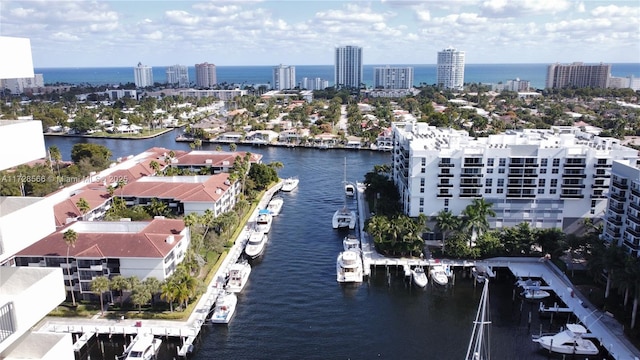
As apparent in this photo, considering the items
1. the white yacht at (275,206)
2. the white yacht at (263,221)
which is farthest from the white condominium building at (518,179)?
the white yacht at (275,206)

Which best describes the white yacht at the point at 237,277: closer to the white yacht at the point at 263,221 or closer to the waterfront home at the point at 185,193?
the waterfront home at the point at 185,193

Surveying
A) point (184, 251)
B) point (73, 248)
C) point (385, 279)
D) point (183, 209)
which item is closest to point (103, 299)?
point (73, 248)

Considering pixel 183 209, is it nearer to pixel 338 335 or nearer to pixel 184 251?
pixel 184 251

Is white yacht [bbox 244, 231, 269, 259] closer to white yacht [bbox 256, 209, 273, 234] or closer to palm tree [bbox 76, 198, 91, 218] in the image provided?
white yacht [bbox 256, 209, 273, 234]

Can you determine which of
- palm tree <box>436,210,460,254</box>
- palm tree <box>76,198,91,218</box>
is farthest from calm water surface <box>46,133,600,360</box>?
palm tree <box>76,198,91,218</box>

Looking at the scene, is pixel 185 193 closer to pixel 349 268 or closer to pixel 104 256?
pixel 104 256

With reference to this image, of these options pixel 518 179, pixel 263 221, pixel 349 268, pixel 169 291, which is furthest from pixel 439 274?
pixel 169 291
